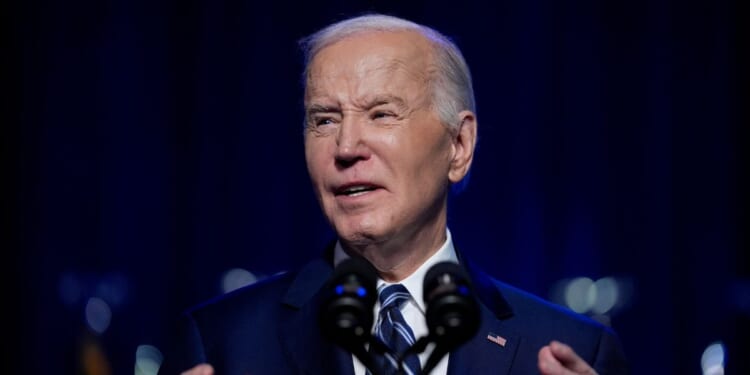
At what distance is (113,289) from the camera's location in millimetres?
3896

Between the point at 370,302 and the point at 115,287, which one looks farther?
the point at 115,287

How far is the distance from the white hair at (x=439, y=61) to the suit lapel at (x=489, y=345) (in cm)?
44

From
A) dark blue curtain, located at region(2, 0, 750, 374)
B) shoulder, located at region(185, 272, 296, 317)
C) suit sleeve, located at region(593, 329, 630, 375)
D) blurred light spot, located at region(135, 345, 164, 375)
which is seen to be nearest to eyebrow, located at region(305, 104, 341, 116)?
shoulder, located at region(185, 272, 296, 317)

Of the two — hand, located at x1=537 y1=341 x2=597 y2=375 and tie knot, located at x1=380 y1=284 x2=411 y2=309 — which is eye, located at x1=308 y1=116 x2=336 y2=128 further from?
hand, located at x1=537 y1=341 x2=597 y2=375

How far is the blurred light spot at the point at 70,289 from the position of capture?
3902 mm

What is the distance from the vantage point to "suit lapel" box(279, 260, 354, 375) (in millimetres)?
2076

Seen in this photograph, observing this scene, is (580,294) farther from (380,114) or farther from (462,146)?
(380,114)

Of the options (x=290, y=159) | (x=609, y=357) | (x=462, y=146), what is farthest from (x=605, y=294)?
(x=462, y=146)

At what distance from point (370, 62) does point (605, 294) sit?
2.12m

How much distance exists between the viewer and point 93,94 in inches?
156

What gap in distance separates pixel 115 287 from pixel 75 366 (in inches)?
15.8

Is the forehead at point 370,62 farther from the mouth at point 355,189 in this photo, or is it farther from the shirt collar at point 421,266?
the shirt collar at point 421,266

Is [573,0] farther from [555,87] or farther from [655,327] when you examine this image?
[655,327]

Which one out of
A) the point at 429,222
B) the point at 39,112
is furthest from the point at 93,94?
the point at 429,222
